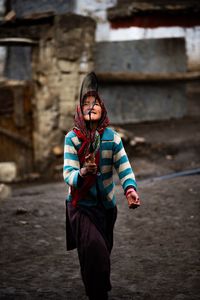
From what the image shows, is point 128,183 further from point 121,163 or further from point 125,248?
point 125,248

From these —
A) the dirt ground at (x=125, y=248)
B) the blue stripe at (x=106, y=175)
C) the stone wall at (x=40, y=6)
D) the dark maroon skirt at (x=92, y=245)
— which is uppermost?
the stone wall at (x=40, y=6)

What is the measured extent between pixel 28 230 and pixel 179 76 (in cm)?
710

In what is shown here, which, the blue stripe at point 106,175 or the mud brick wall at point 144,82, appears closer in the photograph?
the blue stripe at point 106,175

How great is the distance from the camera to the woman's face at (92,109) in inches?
106

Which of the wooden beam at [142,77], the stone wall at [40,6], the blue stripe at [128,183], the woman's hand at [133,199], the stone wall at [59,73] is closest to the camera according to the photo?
the woman's hand at [133,199]

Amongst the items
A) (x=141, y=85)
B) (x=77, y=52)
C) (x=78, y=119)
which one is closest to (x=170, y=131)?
(x=141, y=85)

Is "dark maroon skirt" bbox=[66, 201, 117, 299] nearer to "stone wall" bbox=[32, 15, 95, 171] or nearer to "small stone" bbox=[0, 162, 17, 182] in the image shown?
"stone wall" bbox=[32, 15, 95, 171]

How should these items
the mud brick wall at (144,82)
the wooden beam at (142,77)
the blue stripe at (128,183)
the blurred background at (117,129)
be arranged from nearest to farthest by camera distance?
the blue stripe at (128,183)
the blurred background at (117,129)
the wooden beam at (142,77)
the mud brick wall at (144,82)

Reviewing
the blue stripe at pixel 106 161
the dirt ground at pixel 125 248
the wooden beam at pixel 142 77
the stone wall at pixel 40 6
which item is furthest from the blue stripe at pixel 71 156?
the stone wall at pixel 40 6

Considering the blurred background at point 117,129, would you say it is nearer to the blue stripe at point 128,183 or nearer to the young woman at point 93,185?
the young woman at point 93,185

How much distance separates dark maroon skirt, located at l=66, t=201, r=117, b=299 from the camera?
8.68ft

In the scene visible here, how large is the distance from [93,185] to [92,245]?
1.15 feet

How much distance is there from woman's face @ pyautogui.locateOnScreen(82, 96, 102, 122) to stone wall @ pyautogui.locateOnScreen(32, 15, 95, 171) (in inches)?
208

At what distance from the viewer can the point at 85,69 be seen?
8.07 meters
